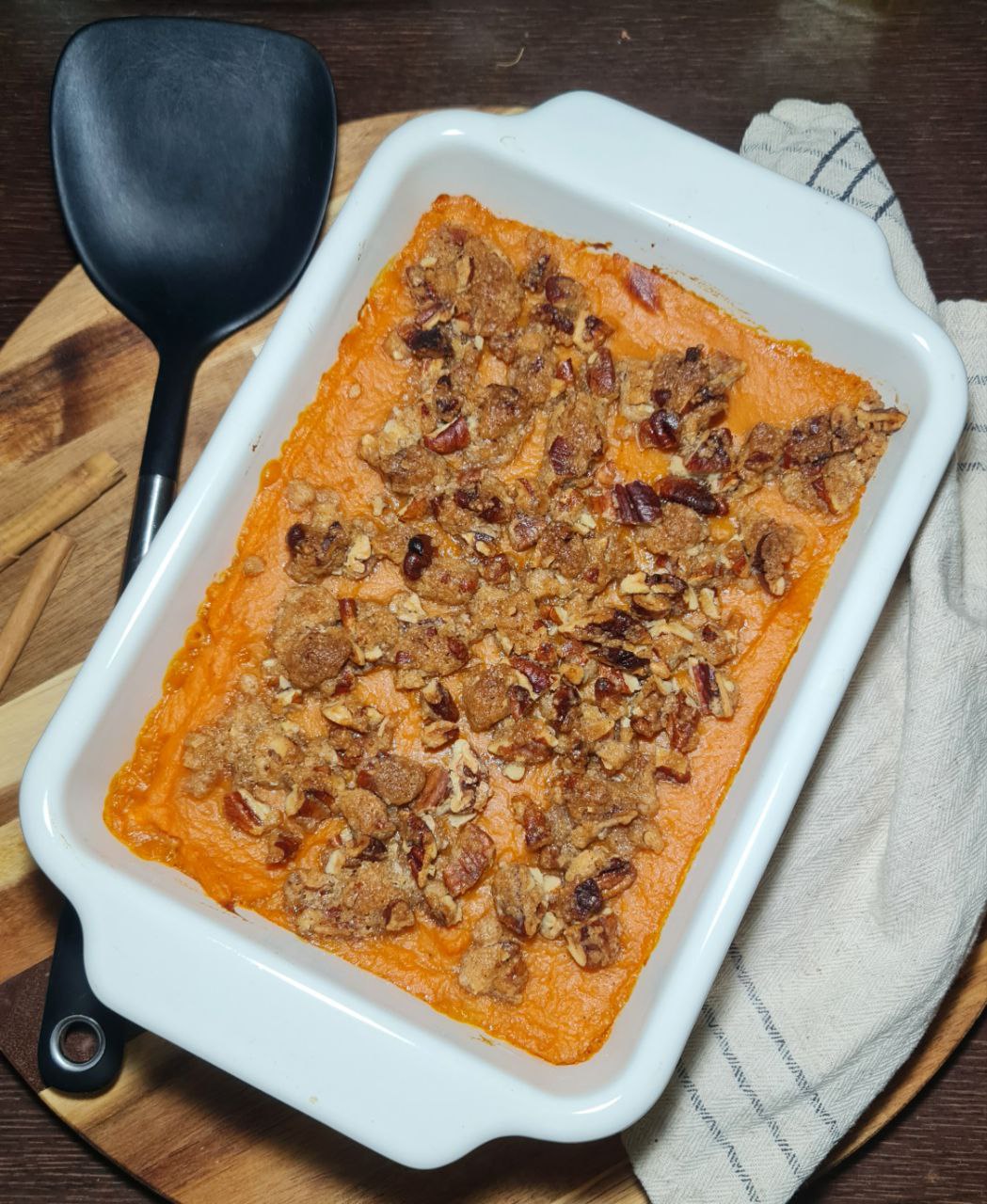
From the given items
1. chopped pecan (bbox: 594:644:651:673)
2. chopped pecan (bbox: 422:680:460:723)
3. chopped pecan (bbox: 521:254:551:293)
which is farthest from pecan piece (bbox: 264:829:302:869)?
chopped pecan (bbox: 521:254:551:293)

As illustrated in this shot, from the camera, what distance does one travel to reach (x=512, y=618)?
1679 mm

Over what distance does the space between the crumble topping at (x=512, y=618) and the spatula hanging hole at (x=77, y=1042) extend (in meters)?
0.38

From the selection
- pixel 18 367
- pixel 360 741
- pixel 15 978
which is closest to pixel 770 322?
pixel 360 741

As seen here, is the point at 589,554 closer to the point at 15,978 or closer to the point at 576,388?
the point at 576,388

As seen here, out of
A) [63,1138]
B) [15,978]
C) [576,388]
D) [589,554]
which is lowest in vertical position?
[63,1138]

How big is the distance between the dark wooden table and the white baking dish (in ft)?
1.86

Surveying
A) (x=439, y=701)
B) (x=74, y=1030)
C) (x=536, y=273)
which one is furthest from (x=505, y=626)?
(x=74, y=1030)

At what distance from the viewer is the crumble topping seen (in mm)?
1634

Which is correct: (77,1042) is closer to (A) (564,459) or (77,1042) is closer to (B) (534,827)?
(B) (534,827)

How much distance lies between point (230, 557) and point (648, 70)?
1224 millimetres

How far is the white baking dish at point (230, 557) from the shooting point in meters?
1.47

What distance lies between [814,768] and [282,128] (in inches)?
51.8

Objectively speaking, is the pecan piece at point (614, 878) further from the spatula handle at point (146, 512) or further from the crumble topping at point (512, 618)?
the spatula handle at point (146, 512)

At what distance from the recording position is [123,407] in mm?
1897
